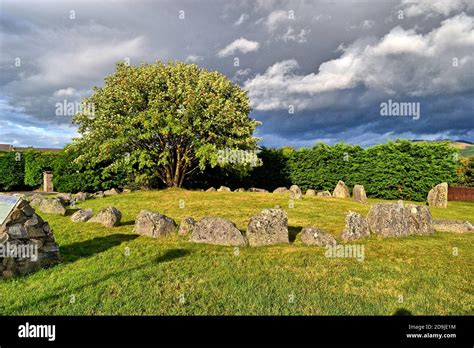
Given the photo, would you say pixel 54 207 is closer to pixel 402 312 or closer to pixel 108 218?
pixel 108 218

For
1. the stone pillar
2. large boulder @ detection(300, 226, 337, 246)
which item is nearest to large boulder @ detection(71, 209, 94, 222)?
large boulder @ detection(300, 226, 337, 246)

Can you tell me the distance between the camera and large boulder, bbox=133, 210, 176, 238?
1202cm

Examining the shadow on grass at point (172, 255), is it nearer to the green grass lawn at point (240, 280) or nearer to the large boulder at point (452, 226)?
the green grass lawn at point (240, 280)

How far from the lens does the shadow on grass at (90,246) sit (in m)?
9.73

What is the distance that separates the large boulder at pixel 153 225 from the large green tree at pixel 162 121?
41.9 ft

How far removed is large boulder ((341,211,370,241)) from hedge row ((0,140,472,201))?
17.1 metres

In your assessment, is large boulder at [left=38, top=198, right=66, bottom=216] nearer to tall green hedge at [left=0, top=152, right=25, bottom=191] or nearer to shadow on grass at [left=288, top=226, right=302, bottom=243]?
shadow on grass at [left=288, top=226, right=302, bottom=243]

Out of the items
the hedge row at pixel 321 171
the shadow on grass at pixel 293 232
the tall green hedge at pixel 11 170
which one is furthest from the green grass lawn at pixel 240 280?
the tall green hedge at pixel 11 170

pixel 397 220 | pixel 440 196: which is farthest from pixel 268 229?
pixel 440 196

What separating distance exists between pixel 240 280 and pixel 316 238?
4.37 meters

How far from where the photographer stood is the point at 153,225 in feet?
40.1
